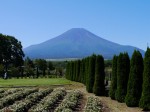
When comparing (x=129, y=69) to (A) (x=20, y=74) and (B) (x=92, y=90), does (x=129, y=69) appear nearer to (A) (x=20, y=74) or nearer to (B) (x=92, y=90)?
(B) (x=92, y=90)

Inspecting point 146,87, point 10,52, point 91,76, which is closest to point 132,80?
point 146,87

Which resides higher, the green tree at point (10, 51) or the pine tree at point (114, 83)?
the green tree at point (10, 51)

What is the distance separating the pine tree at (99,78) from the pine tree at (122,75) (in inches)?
178

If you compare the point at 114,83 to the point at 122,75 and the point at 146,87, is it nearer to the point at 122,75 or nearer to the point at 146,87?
the point at 122,75

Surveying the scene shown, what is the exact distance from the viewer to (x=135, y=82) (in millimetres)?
21359

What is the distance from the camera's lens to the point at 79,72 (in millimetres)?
44688

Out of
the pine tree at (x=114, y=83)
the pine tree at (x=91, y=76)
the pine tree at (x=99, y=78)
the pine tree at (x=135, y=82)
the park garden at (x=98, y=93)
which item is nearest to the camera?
the park garden at (x=98, y=93)

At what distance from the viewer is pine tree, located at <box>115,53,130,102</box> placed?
76.3ft

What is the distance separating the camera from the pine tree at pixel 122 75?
23250mm

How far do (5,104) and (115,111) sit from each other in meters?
6.11

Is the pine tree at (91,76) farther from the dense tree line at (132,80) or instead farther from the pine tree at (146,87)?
the pine tree at (146,87)

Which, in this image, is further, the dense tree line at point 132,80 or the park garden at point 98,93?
the dense tree line at point 132,80

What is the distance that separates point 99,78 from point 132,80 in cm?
766

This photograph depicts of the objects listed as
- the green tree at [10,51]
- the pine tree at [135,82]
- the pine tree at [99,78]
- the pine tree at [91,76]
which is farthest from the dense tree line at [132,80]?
the green tree at [10,51]
